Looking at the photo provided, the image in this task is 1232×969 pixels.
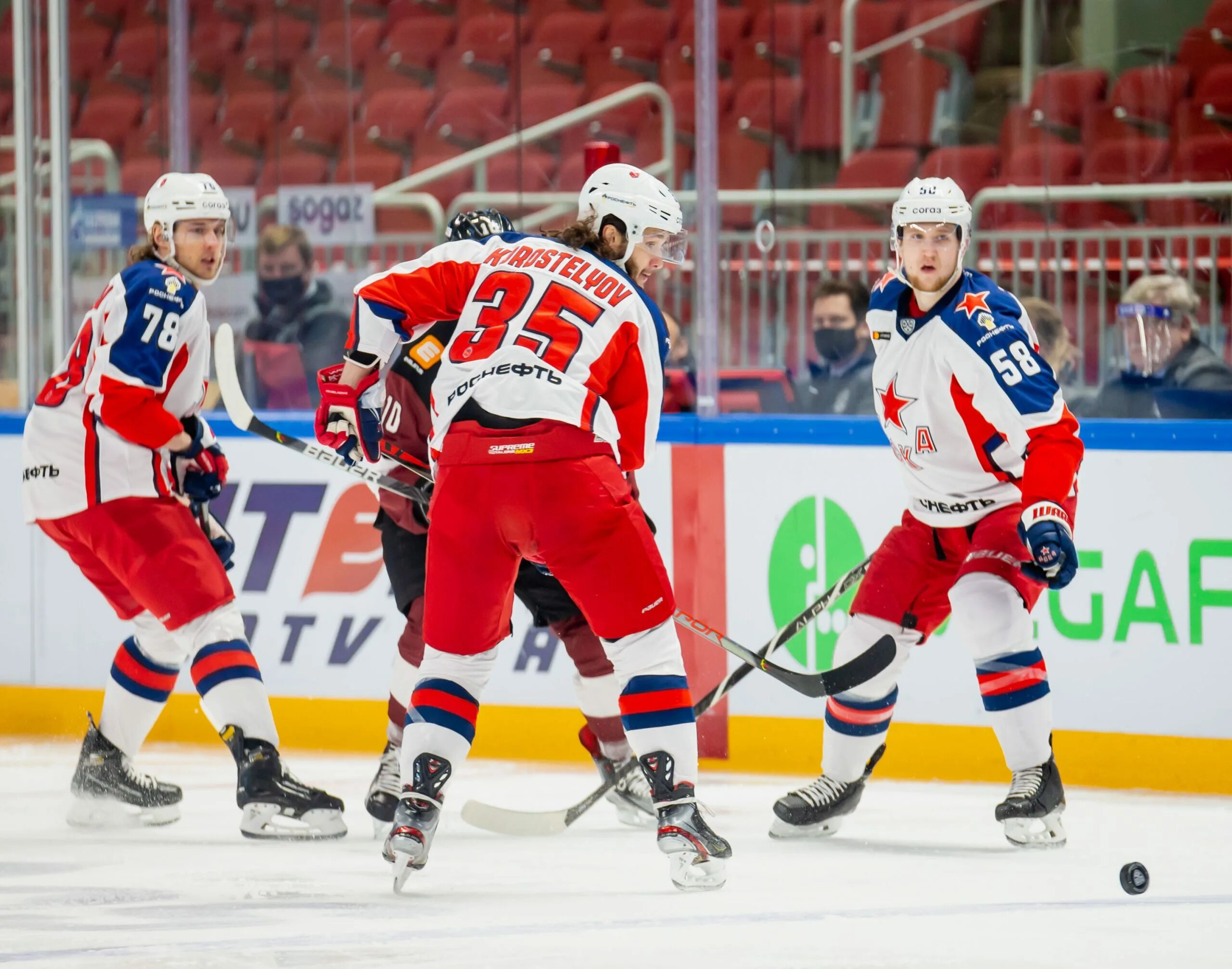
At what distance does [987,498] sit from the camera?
356 cm

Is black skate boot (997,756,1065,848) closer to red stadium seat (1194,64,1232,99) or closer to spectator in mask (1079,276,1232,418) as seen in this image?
spectator in mask (1079,276,1232,418)

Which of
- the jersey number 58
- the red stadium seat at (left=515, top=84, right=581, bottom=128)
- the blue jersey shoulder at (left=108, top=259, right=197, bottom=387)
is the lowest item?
the jersey number 58

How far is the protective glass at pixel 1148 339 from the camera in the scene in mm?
4465

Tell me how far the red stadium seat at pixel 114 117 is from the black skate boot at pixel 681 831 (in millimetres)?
3331

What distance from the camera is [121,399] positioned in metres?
3.71

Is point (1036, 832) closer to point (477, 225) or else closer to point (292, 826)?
point (292, 826)

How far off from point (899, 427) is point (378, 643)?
1681mm

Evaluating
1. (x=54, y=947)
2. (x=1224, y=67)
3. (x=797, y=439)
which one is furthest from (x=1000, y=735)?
(x=1224, y=67)

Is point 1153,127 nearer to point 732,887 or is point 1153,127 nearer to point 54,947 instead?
point 732,887

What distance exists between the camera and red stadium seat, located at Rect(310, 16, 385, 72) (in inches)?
230

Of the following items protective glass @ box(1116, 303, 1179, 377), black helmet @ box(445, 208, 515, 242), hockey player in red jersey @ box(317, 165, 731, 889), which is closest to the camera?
hockey player in red jersey @ box(317, 165, 731, 889)

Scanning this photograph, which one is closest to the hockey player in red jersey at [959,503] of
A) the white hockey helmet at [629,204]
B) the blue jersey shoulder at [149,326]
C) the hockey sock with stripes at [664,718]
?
the white hockey helmet at [629,204]

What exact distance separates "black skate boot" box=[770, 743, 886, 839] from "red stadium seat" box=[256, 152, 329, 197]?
2.88 metres

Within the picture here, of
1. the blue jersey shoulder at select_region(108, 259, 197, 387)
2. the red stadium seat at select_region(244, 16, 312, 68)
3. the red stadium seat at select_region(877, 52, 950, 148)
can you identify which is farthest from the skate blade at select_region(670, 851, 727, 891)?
the red stadium seat at select_region(244, 16, 312, 68)
